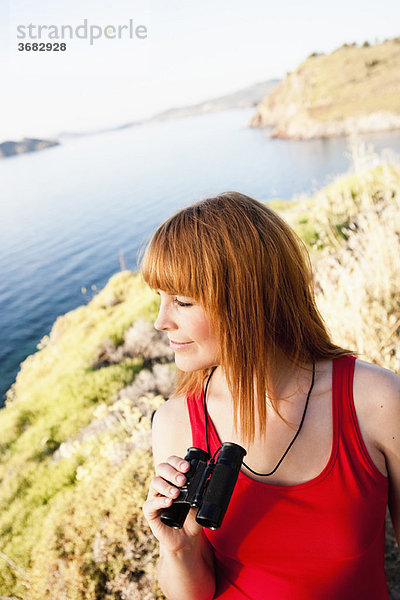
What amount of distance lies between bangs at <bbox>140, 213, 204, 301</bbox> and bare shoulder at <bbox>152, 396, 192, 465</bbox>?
1.67ft

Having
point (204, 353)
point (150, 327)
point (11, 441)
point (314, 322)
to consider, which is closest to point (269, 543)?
point (204, 353)

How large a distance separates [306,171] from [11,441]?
22.1m

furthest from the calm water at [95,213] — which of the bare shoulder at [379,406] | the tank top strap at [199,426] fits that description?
the bare shoulder at [379,406]

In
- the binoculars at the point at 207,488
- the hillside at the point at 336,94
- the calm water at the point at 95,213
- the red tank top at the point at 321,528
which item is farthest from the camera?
the hillside at the point at 336,94

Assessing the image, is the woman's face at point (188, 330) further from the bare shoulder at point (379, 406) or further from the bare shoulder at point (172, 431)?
the bare shoulder at point (379, 406)

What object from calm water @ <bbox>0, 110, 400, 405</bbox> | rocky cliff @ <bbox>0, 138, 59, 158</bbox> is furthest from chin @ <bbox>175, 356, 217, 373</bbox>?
rocky cliff @ <bbox>0, 138, 59, 158</bbox>

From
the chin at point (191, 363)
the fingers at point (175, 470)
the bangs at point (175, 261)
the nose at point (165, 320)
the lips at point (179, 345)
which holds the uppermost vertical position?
the bangs at point (175, 261)

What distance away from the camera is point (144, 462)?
2.88 meters

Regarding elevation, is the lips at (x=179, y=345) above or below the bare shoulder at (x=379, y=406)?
above

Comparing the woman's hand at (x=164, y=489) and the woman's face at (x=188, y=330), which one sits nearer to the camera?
the woman's hand at (x=164, y=489)

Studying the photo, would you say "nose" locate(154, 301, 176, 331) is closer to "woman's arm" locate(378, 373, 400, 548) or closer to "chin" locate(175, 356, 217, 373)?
"chin" locate(175, 356, 217, 373)

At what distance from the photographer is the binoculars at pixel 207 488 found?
3.75 ft

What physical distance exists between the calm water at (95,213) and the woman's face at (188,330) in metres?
0.55

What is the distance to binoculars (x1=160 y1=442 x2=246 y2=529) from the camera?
1.14m
